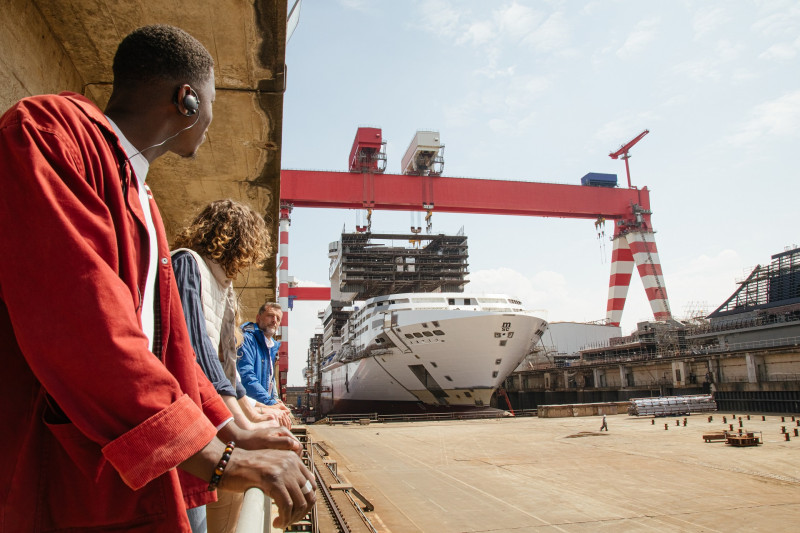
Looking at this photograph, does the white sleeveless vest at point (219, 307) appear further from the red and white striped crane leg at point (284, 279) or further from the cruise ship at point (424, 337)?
the red and white striped crane leg at point (284, 279)

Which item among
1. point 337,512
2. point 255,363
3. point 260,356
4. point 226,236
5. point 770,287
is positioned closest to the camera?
point 226,236

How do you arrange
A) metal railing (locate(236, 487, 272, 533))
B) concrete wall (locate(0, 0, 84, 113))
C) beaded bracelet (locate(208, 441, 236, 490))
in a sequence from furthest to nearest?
concrete wall (locate(0, 0, 84, 113)) → metal railing (locate(236, 487, 272, 533)) → beaded bracelet (locate(208, 441, 236, 490))

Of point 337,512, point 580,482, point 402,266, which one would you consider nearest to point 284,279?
point 402,266

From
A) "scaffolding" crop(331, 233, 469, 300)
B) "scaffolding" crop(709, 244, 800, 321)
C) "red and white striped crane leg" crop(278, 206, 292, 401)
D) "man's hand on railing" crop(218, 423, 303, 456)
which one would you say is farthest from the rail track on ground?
"scaffolding" crop(709, 244, 800, 321)

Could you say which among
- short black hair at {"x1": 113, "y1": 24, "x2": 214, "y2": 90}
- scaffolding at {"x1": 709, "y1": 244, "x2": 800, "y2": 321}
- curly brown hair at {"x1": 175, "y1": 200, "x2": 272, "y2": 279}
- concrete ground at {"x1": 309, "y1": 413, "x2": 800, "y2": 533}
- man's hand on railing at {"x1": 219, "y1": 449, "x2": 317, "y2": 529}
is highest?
scaffolding at {"x1": 709, "y1": 244, "x2": 800, "y2": 321}

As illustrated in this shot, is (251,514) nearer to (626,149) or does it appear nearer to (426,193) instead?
(426,193)

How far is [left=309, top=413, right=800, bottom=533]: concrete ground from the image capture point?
5535 mm

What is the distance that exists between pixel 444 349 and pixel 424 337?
96 cm

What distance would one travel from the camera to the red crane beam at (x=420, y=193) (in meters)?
24.8

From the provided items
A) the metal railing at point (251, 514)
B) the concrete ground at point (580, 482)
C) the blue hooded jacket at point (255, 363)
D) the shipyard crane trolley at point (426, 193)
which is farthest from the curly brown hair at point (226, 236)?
the shipyard crane trolley at point (426, 193)

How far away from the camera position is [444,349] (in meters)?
21.7

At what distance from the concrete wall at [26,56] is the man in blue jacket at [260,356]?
5.22 ft

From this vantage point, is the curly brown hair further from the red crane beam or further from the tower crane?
the tower crane

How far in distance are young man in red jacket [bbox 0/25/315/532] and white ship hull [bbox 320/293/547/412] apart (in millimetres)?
20086
